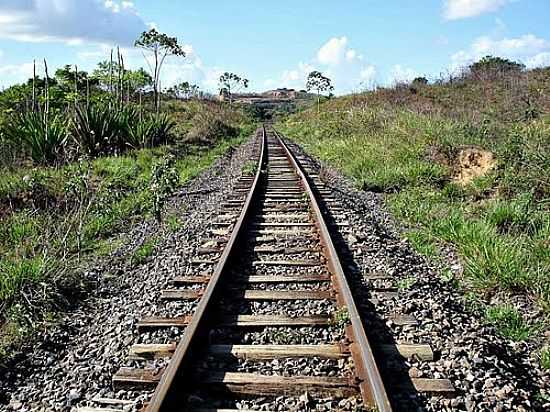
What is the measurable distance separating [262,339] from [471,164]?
25.2ft

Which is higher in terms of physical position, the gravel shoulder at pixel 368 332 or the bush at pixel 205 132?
the bush at pixel 205 132

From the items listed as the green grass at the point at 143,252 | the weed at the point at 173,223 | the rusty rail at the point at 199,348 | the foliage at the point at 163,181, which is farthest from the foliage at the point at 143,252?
the foliage at the point at 163,181

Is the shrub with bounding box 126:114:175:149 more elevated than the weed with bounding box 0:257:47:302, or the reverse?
the shrub with bounding box 126:114:175:149

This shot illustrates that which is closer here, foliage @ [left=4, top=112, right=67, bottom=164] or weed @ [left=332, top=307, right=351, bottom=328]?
weed @ [left=332, top=307, right=351, bottom=328]

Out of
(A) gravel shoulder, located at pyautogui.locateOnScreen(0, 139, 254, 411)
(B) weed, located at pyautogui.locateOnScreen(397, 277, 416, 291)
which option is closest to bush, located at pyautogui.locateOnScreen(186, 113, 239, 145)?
(A) gravel shoulder, located at pyautogui.locateOnScreen(0, 139, 254, 411)

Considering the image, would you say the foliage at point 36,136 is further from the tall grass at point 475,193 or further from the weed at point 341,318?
the weed at point 341,318

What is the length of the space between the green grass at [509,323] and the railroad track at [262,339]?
1233mm

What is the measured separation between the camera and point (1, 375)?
147 inches

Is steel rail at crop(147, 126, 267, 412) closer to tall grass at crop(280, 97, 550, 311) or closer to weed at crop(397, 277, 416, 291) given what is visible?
weed at crop(397, 277, 416, 291)

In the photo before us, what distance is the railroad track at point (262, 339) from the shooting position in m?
3.18

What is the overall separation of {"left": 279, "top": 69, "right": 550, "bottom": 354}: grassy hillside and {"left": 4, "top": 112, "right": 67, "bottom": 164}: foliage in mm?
6559

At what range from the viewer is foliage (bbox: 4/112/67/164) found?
11672mm

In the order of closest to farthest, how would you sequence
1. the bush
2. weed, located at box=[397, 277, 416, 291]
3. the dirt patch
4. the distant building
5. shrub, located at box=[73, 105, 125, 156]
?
weed, located at box=[397, 277, 416, 291] < the dirt patch < shrub, located at box=[73, 105, 125, 156] < the bush < the distant building

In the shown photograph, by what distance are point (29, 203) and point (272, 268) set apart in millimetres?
4840
